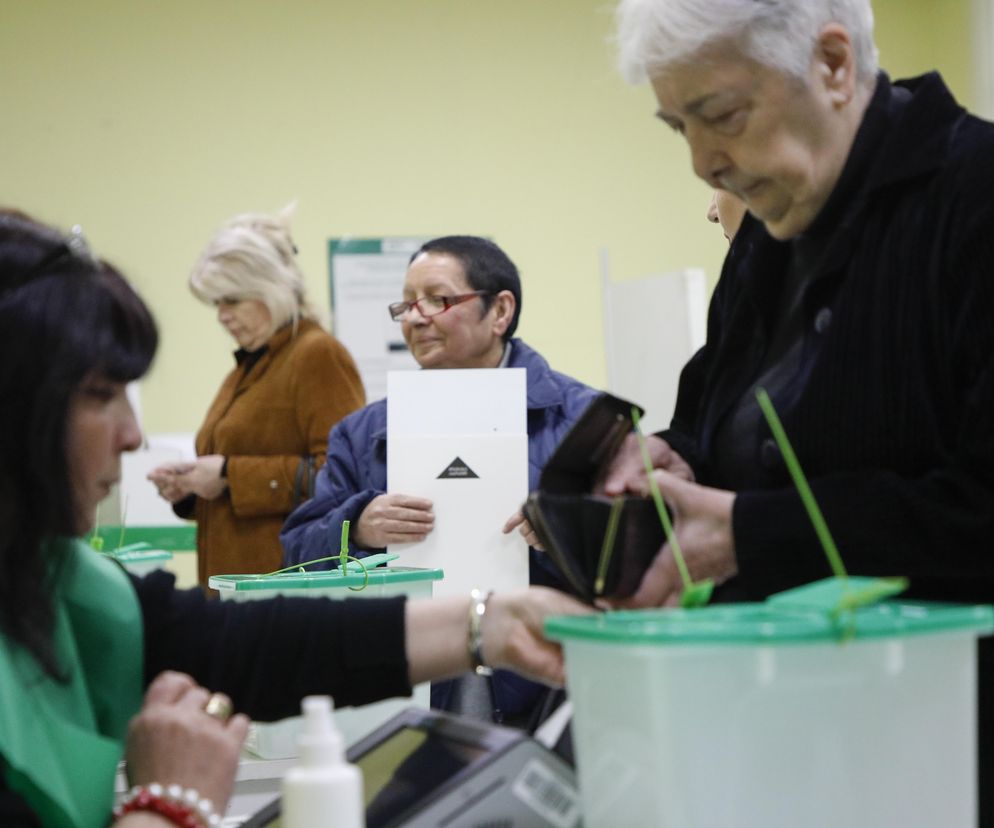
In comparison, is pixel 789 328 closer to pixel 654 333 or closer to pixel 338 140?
pixel 654 333

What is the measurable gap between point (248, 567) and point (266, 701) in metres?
1.96

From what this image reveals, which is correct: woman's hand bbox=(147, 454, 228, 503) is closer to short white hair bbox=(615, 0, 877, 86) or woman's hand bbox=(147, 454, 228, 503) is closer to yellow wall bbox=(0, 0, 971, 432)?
yellow wall bbox=(0, 0, 971, 432)

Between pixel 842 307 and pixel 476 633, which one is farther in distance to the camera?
pixel 476 633

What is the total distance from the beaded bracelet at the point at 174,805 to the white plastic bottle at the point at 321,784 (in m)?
0.21

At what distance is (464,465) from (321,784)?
142cm

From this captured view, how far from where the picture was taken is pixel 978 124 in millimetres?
1118

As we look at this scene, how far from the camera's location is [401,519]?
2174 millimetres

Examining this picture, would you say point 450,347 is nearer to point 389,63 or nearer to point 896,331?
point 896,331

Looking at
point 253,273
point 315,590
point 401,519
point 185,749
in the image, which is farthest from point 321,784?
point 253,273

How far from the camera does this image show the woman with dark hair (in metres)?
0.99

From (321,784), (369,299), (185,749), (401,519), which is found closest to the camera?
(321,784)

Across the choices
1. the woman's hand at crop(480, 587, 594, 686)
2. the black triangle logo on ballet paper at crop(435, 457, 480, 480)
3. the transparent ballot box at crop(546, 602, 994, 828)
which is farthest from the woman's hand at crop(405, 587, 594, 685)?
the black triangle logo on ballet paper at crop(435, 457, 480, 480)

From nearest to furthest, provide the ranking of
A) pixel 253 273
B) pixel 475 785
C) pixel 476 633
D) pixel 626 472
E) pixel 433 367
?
pixel 475 785, pixel 626 472, pixel 476 633, pixel 433 367, pixel 253 273

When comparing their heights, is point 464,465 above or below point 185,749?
above
